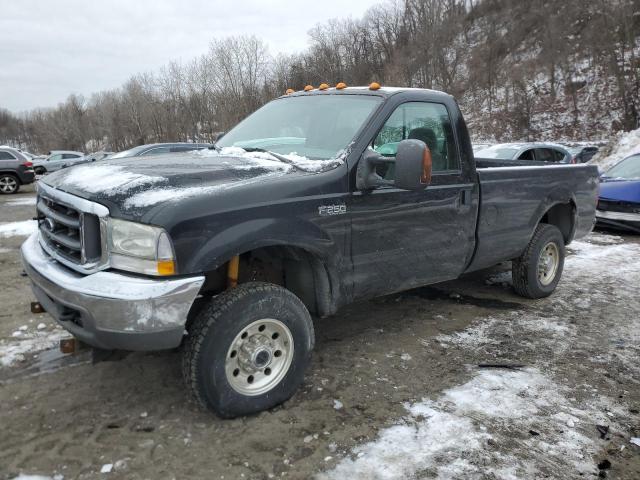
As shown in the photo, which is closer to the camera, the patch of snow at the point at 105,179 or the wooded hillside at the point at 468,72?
the patch of snow at the point at 105,179

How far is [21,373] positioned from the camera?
374 centimetres

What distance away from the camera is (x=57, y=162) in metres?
29.1

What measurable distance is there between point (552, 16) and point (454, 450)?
4635 cm

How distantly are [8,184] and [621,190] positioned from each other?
19399 millimetres

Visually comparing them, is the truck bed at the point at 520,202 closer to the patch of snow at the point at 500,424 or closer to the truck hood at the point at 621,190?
the patch of snow at the point at 500,424

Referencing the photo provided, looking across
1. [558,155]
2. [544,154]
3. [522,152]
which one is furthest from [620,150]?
[522,152]

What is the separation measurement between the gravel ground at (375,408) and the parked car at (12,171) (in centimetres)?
1613

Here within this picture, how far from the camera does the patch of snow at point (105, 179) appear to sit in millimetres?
2902

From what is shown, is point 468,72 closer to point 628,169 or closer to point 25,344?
point 628,169

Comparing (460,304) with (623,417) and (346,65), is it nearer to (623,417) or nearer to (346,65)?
A: (623,417)

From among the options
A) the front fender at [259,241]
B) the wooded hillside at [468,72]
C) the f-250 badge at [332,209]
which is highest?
the wooded hillside at [468,72]

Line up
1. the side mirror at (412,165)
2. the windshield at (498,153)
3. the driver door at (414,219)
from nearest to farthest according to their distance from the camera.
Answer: the side mirror at (412,165), the driver door at (414,219), the windshield at (498,153)

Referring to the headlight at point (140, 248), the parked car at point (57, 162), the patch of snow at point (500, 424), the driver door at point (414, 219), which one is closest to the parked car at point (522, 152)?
the patch of snow at point (500, 424)

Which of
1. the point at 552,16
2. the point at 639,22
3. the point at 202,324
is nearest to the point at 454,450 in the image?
the point at 202,324
